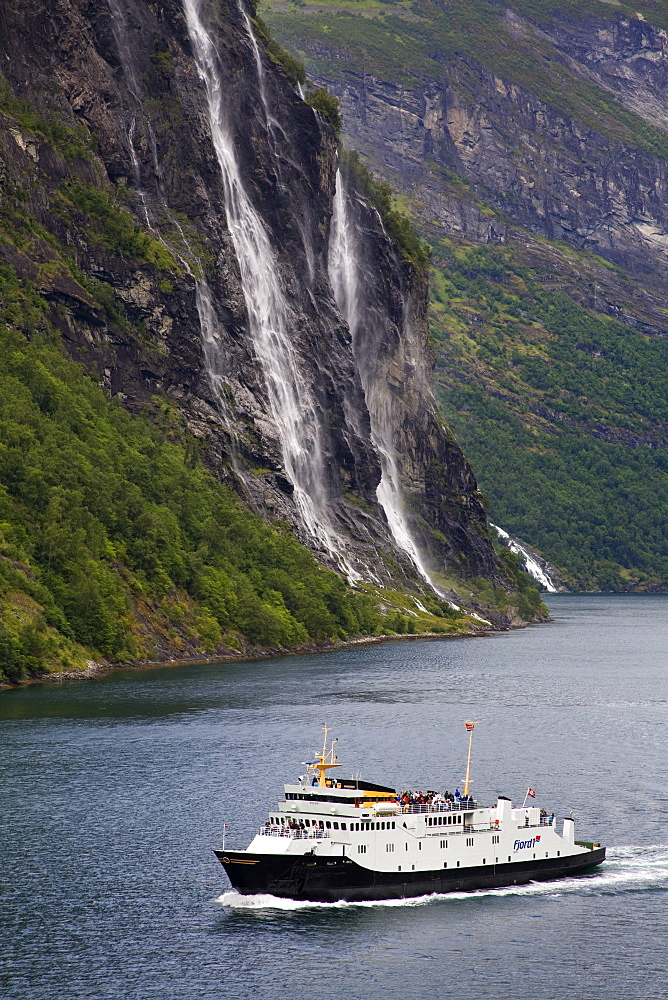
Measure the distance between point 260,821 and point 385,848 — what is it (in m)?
14.2

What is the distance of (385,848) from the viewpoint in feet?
251

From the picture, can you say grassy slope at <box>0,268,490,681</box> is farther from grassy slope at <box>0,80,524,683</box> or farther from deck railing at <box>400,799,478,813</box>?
deck railing at <box>400,799,478,813</box>

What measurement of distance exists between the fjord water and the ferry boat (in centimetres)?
115

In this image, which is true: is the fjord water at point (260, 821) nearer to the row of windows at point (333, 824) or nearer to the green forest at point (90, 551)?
the row of windows at point (333, 824)

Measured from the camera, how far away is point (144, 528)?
18100cm

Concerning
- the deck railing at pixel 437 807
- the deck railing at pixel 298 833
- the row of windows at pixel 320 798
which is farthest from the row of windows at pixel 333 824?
the deck railing at pixel 437 807

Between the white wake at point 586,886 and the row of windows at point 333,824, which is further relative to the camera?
the row of windows at point 333,824

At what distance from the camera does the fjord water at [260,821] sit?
65812 mm

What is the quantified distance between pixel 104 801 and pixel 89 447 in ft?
326

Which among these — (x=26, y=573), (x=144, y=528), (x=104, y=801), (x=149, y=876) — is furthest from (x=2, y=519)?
(x=149, y=876)

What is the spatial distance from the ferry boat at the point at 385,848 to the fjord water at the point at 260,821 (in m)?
1.15

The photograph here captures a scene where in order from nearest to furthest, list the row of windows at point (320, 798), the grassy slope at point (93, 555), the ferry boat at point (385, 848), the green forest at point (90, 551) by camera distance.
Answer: the ferry boat at point (385, 848) < the row of windows at point (320, 798) < the grassy slope at point (93, 555) < the green forest at point (90, 551)

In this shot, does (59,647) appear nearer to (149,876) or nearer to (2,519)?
(2,519)

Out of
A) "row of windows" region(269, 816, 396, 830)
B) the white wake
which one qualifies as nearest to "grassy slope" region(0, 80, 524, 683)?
"row of windows" region(269, 816, 396, 830)
